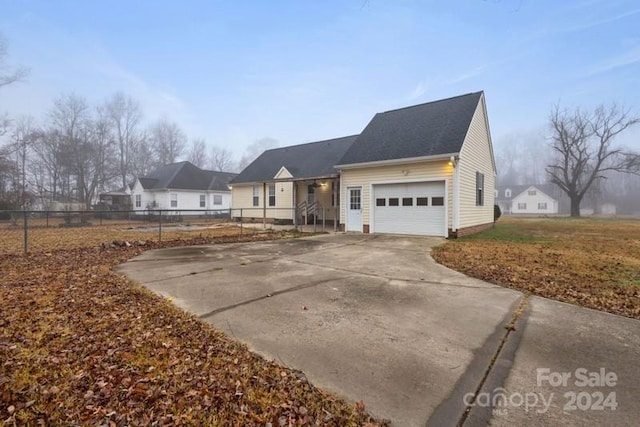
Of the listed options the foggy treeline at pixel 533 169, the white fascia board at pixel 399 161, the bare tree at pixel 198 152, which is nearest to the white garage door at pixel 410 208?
the white fascia board at pixel 399 161

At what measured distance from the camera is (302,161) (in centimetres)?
2066

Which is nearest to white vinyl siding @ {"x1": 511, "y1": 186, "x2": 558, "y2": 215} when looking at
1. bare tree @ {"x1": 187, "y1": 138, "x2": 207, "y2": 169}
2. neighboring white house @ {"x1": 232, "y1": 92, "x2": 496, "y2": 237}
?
neighboring white house @ {"x1": 232, "y1": 92, "x2": 496, "y2": 237}

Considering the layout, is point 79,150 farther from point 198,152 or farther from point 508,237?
point 508,237

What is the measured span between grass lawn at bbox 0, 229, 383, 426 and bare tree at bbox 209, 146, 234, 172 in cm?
5454

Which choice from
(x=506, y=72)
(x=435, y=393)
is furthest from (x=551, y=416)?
(x=506, y=72)

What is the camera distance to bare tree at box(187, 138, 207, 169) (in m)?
50.6

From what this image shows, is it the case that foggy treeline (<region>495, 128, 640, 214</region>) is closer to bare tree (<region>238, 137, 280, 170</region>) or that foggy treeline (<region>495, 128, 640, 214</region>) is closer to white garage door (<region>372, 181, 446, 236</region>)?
bare tree (<region>238, 137, 280, 170</region>)

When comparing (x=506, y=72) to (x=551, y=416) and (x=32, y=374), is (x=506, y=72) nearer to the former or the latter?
(x=551, y=416)

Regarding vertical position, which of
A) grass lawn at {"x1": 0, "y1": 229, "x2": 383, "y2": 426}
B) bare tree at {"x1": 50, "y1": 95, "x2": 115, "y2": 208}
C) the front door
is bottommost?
grass lawn at {"x1": 0, "y1": 229, "x2": 383, "y2": 426}

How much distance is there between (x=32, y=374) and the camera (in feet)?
7.96

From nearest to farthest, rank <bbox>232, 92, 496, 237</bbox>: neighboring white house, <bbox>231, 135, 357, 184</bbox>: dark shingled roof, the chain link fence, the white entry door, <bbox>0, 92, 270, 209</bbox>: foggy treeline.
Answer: <bbox>232, 92, 496, 237</bbox>: neighboring white house
the white entry door
the chain link fence
<bbox>231, 135, 357, 184</bbox>: dark shingled roof
<bbox>0, 92, 270, 209</bbox>: foggy treeline

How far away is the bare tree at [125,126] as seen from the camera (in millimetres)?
37906

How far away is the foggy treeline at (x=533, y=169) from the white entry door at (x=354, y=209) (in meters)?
75.7

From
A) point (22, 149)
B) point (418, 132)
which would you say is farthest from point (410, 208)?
point (22, 149)
